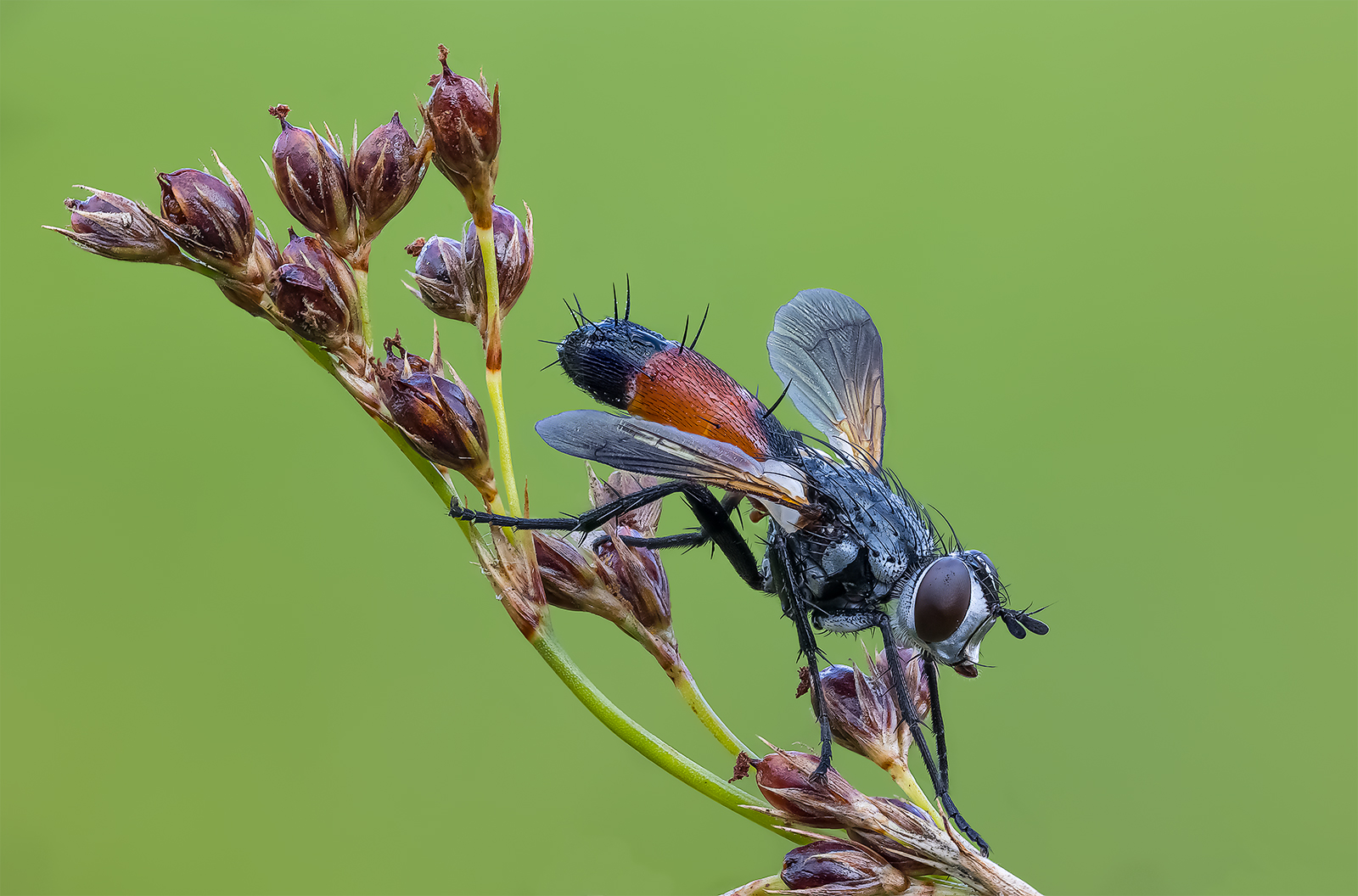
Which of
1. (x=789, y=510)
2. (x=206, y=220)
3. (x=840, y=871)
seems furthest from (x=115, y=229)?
(x=840, y=871)

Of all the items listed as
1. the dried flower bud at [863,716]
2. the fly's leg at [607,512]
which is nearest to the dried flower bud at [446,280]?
the fly's leg at [607,512]

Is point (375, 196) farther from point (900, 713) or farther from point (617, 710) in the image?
point (900, 713)

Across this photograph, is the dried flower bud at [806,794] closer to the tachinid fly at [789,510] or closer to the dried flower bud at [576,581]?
the tachinid fly at [789,510]

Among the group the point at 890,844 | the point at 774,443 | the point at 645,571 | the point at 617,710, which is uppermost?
the point at 774,443

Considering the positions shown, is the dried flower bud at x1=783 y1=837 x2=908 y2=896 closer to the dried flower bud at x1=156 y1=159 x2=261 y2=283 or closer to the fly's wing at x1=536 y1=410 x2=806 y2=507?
the fly's wing at x1=536 y1=410 x2=806 y2=507

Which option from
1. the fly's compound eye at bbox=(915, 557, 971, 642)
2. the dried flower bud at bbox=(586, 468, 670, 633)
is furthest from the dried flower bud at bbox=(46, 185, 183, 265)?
the fly's compound eye at bbox=(915, 557, 971, 642)

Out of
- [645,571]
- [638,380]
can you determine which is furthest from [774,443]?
[645,571]
